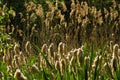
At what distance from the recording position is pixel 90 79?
7.55 ft

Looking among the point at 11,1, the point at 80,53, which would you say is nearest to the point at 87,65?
the point at 80,53

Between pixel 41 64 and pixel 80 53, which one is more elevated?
pixel 80 53

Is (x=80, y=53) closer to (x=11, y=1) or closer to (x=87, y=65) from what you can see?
(x=87, y=65)

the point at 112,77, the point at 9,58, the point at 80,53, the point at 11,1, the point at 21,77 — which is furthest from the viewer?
the point at 11,1

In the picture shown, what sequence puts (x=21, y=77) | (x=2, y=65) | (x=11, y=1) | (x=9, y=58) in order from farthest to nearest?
(x=11, y=1), (x=2, y=65), (x=9, y=58), (x=21, y=77)

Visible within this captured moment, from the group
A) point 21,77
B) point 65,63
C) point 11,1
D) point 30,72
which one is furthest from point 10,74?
point 11,1

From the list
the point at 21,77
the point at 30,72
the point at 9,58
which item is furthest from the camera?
the point at 9,58

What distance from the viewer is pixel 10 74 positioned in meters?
2.55

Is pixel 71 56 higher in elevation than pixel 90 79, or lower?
higher

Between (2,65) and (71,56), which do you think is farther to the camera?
(2,65)

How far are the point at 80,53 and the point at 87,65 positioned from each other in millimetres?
98

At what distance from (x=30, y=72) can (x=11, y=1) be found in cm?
647

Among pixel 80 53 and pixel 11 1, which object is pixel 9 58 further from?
pixel 11 1

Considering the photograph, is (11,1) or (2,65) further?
(11,1)
